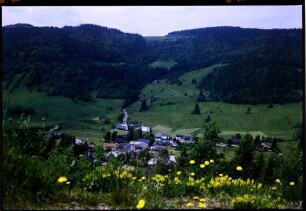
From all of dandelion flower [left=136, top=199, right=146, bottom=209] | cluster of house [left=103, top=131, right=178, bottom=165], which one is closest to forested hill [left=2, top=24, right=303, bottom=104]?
cluster of house [left=103, top=131, right=178, bottom=165]

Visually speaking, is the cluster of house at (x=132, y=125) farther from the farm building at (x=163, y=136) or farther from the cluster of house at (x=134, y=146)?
the farm building at (x=163, y=136)

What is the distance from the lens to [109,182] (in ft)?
20.3

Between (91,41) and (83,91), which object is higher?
(91,41)

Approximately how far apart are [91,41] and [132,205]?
409 cm

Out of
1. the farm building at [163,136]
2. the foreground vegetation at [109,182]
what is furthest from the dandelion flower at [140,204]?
the farm building at [163,136]

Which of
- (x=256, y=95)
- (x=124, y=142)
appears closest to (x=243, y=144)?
(x=256, y=95)

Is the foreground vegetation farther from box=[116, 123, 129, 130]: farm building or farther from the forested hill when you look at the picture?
the forested hill

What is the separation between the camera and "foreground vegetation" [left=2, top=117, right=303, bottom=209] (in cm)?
553

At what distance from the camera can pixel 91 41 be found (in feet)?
28.5

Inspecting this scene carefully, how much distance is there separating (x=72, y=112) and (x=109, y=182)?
97.1 inches

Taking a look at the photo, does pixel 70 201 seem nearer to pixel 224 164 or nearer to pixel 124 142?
pixel 124 142

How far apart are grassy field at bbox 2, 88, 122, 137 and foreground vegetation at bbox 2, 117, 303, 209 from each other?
75 cm

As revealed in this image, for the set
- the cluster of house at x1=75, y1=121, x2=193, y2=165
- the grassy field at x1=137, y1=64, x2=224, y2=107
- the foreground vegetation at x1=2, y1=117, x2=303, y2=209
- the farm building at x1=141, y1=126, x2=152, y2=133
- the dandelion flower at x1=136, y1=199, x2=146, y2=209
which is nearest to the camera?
the dandelion flower at x1=136, y1=199, x2=146, y2=209

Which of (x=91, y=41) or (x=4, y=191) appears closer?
(x=4, y=191)
